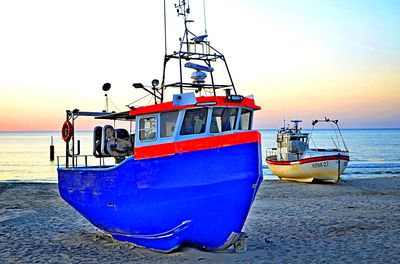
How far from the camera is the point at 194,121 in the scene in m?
9.32

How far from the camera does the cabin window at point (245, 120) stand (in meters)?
9.81

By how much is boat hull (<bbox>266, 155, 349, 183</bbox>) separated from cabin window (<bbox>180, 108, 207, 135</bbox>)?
17.6 metres

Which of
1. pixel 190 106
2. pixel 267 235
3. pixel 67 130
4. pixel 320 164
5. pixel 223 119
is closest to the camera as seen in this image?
pixel 190 106

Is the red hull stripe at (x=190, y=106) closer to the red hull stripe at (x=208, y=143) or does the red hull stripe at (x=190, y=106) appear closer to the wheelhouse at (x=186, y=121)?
the wheelhouse at (x=186, y=121)

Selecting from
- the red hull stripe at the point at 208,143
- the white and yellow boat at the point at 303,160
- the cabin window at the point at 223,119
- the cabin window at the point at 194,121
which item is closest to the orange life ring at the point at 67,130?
the red hull stripe at the point at 208,143

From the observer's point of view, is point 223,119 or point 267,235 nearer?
point 223,119

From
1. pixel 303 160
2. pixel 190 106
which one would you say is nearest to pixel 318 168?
pixel 303 160

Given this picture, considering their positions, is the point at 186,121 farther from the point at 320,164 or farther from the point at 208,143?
the point at 320,164

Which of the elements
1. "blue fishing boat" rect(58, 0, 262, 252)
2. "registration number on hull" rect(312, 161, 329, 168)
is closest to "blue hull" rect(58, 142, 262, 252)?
"blue fishing boat" rect(58, 0, 262, 252)

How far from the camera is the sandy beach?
9.95 m

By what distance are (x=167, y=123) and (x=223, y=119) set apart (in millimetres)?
1172

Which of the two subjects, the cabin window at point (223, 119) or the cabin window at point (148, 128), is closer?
the cabin window at point (223, 119)

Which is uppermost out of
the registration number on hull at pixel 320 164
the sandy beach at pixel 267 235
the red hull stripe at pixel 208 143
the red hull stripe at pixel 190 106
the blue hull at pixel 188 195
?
the red hull stripe at pixel 190 106

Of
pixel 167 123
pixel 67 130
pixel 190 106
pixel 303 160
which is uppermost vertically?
pixel 190 106
